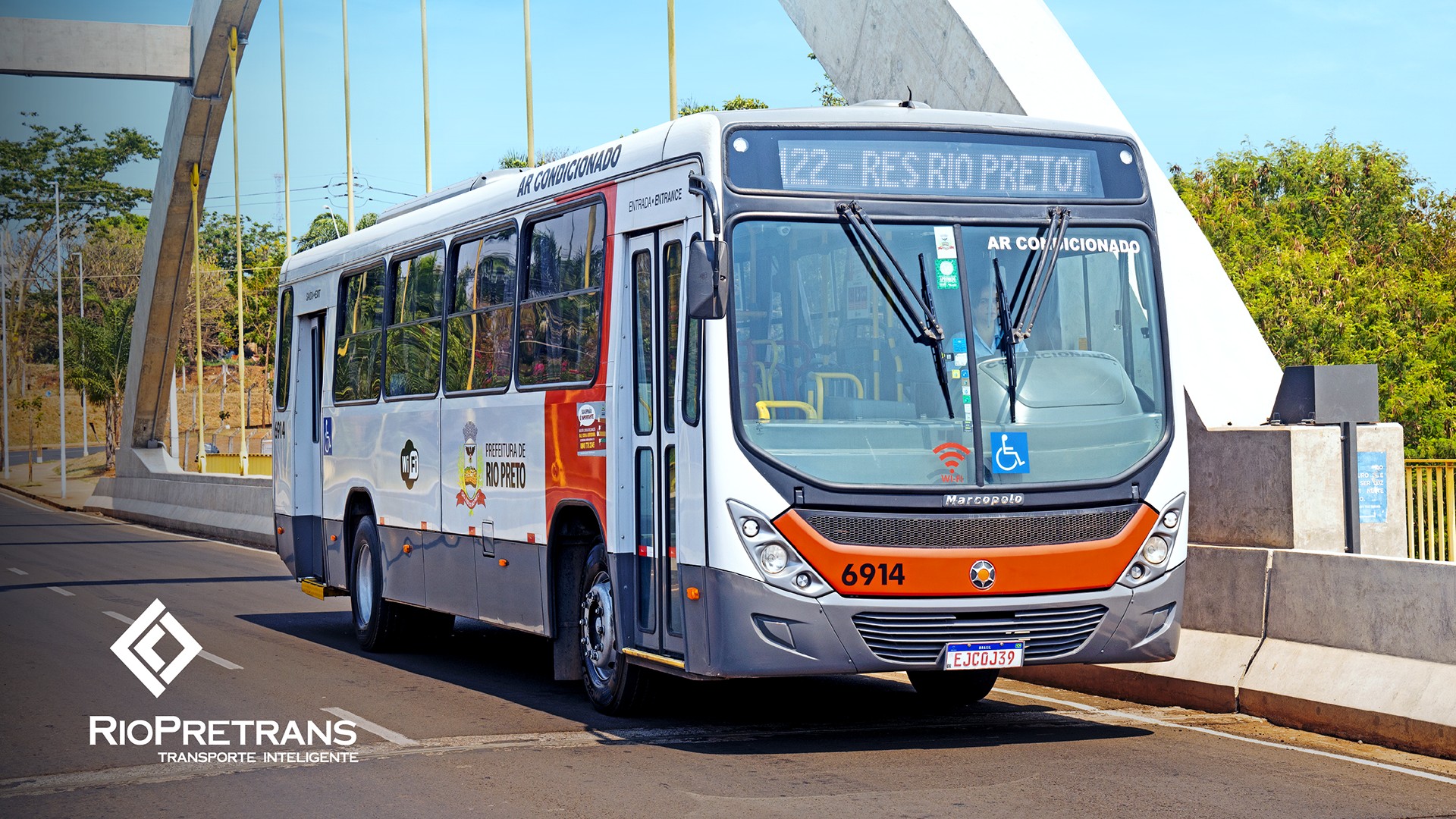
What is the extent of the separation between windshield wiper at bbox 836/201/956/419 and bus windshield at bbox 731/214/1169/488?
0.08 ft

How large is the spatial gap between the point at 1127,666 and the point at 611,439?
358 cm

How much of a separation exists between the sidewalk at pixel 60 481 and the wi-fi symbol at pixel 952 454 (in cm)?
4673

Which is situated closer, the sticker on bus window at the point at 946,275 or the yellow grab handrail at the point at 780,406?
the yellow grab handrail at the point at 780,406

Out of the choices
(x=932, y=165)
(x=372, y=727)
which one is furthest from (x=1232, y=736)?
(x=372, y=727)

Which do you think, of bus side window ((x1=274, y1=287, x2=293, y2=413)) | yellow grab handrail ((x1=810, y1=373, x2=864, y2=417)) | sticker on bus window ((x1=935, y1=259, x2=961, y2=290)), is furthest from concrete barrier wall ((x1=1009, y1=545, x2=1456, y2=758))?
bus side window ((x1=274, y1=287, x2=293, y2=413))

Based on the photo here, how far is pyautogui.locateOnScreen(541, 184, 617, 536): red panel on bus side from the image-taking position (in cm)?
968

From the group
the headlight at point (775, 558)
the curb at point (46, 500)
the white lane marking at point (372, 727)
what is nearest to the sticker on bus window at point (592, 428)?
→ the headlight at point (775, 558)

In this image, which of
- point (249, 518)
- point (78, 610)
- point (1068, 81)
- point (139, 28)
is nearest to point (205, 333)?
point (139, 28)

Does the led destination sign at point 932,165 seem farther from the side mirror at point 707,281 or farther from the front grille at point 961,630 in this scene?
the front grille at point 961,630

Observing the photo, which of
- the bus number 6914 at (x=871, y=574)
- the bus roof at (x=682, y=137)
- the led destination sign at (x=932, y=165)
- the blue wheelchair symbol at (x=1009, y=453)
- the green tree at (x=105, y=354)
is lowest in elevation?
the bus number 6914 at (x=871, y=574)

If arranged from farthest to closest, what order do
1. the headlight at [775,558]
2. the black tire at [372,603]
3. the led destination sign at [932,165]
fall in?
the black tire at [372,603] → the led destination sign at [932,165] → the headlight at [775,558]

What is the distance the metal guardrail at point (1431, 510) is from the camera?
39.5 ft

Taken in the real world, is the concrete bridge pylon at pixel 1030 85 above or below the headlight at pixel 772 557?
above

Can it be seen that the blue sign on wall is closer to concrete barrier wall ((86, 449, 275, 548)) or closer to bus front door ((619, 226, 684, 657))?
bus front door ((619, 226, 684, 657))
